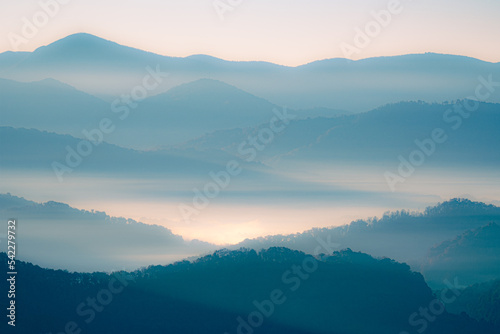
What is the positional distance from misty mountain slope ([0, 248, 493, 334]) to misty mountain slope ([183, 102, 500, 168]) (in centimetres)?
8511

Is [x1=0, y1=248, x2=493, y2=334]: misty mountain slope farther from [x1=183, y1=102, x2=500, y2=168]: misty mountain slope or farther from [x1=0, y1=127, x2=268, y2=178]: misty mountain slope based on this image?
[x1=183, y1=102, x2=500, y2=168]: misty mountain slope

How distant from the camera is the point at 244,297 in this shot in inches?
1516

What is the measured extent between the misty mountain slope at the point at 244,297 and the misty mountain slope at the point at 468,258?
1266 cm

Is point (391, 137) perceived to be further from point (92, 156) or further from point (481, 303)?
point (481, 303)

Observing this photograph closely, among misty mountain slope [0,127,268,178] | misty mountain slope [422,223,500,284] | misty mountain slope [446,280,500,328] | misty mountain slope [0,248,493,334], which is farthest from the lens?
misty mountain slope [0,127,268,178]

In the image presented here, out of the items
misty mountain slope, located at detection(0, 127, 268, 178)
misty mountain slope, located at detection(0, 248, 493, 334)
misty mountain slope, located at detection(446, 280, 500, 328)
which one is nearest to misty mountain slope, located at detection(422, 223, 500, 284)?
misty mountain slope, located at detection(446, 280, 500, 328)

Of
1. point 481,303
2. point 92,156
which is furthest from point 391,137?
point 481,303

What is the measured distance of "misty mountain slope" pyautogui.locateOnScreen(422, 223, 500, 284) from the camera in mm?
54562

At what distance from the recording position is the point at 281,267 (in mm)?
40125

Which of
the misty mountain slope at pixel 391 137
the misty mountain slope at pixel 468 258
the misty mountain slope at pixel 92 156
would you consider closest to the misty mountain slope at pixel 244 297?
the misty mountain slope at pixel 468 258

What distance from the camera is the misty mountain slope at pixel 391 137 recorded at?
128m

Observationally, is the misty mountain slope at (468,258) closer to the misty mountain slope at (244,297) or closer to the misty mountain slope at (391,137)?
the misty mountain slope at (244,297)

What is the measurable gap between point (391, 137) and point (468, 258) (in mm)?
75825

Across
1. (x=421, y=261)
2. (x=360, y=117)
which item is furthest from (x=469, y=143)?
(x=421, y=261)
